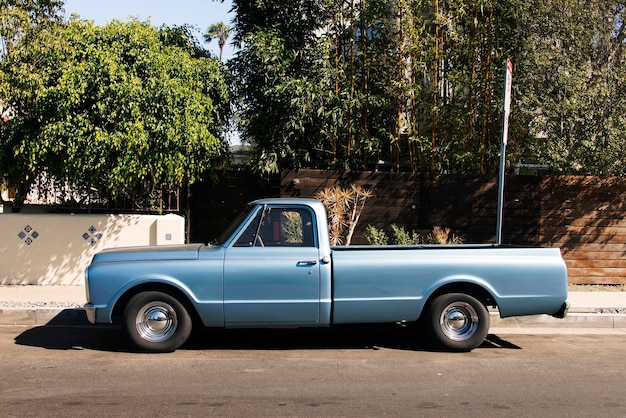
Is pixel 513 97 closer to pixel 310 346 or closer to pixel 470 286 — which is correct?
pixel 470 286

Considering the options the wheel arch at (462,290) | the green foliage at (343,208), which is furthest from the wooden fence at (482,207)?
the wheel arch at (462,290)

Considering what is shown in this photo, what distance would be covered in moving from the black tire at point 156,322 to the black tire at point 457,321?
9.52 feet

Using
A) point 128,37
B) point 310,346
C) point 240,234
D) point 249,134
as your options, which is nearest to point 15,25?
point 128,37

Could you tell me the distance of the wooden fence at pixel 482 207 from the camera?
12.5 m

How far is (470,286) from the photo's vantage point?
7.66 m

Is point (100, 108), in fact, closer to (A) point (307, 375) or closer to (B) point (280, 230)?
(B) point (280, 230)

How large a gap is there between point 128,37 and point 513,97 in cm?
746

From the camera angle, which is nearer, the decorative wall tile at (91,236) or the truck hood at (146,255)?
the truck hood at (146,255)

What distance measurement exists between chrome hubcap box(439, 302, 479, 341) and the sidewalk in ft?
5.70

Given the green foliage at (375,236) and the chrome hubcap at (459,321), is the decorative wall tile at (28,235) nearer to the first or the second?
the green foliage at (375,236)

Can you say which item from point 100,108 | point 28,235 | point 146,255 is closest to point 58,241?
point 28,235

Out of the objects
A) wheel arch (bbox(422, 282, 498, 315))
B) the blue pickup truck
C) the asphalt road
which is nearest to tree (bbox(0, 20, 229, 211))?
the asphalt road

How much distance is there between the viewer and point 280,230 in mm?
7566

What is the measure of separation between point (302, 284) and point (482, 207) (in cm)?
660
